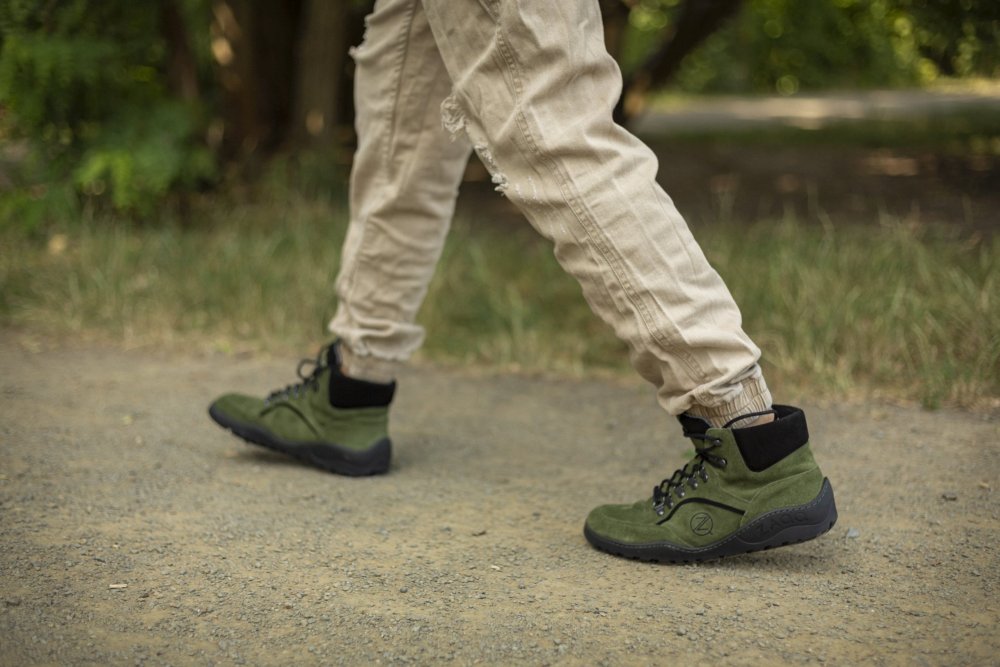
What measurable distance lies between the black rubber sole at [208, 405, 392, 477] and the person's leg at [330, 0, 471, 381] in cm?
18

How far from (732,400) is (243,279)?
257 cm

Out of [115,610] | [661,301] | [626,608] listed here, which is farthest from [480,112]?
[115,610]

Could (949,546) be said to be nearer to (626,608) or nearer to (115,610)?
(626,608)

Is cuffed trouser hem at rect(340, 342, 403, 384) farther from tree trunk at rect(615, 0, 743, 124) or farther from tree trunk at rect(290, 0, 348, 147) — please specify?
tree trunk at rect(615, 0, 743, 124)

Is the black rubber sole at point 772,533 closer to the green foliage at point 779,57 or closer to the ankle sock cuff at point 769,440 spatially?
the ankle sock cuff at point 769,440

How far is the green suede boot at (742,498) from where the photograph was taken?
1.88 m

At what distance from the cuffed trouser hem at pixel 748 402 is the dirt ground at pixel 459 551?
0.31 metres

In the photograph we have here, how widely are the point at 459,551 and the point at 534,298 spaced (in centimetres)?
198

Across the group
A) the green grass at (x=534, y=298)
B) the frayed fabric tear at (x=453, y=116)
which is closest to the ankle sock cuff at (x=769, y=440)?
the frayed fabric tear at (x=453, y=116)

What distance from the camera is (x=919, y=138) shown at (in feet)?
26.9

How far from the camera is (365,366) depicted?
246 cm

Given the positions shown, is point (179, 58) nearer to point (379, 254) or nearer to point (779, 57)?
point (379, 254)

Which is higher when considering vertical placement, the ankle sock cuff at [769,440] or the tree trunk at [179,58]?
the tree trunk at [179,58]

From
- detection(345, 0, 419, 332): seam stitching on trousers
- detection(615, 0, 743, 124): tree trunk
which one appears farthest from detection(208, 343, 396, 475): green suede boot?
detection(615, 0, 743, 124): tree trunk
